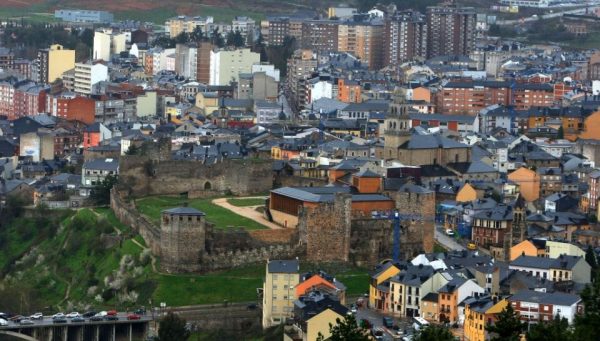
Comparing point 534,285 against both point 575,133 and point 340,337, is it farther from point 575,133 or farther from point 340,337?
point 575,133

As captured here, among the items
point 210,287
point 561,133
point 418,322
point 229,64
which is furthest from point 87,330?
point 229,64

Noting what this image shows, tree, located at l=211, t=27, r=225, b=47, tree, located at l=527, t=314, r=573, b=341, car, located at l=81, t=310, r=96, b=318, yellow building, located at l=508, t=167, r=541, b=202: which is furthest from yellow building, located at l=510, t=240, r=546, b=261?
tree, located at l=211, t=27, r=225, b=47

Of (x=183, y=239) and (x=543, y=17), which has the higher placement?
(x=543, y=17)

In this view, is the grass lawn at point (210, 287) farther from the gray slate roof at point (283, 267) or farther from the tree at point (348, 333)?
the tree at point (348, 333)

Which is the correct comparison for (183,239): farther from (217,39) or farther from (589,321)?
(217,39)

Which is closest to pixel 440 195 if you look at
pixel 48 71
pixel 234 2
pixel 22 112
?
pixel 22 112

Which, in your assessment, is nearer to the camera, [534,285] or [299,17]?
[534,285]

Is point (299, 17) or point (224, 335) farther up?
point (299, 17)
